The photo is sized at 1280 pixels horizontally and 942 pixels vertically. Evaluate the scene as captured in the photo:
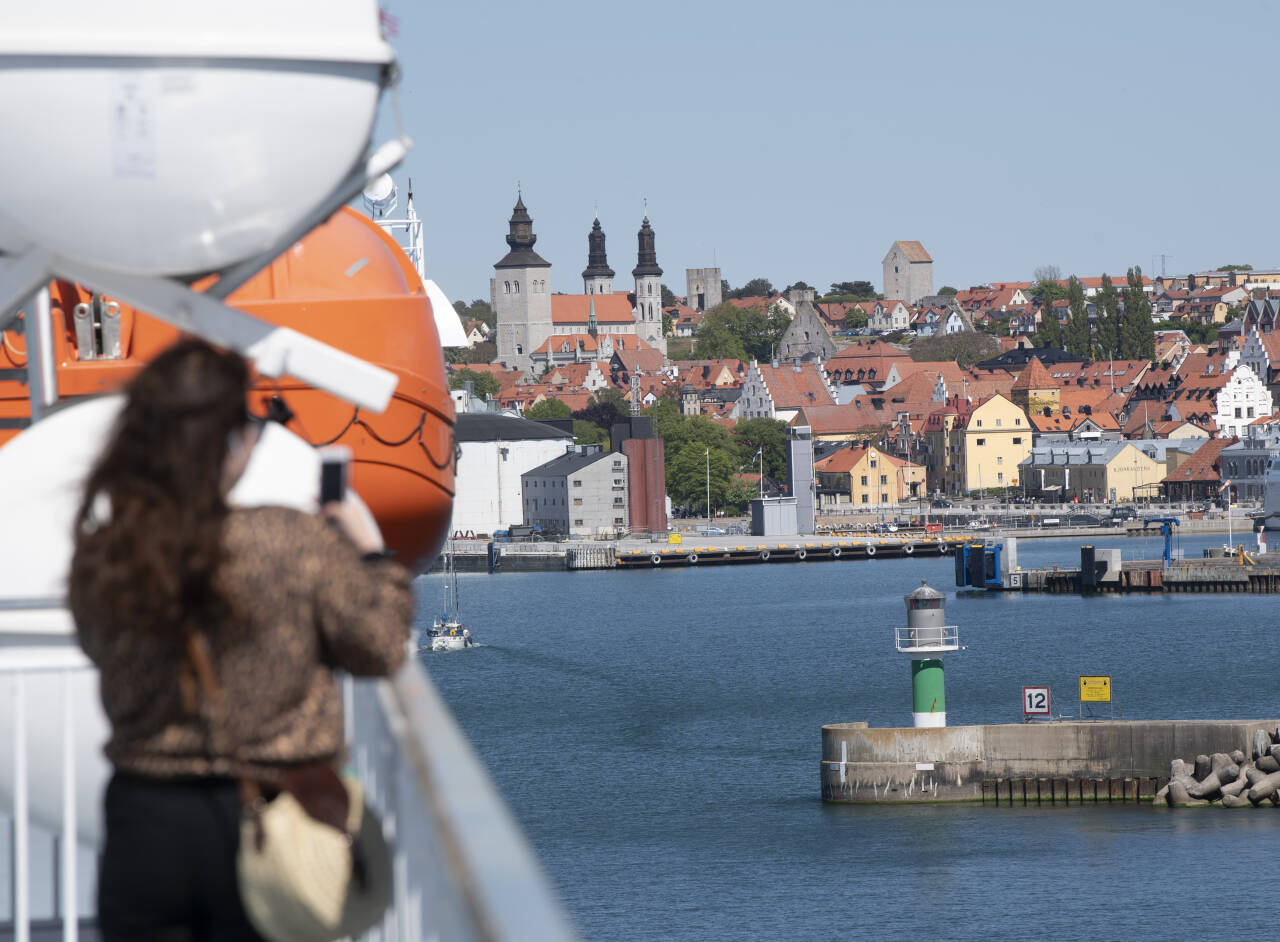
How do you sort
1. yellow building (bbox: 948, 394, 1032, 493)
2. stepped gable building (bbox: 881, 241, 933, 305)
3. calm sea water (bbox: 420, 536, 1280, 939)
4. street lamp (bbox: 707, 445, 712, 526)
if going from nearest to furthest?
calm sea water (bbox: 420, 536, 1280, 939) < street lamp (bbox: 707, 445, 712, 526) < yellow building (bbox: 948, 394, 1032, 493) < stepped gable building (bbox: 881, 241, 933, 305)

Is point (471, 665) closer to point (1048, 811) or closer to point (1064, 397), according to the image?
point (1048, 811)

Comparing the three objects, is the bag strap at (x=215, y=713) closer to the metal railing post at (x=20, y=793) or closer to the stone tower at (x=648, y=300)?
the metal railing post at (x=20, y=793)

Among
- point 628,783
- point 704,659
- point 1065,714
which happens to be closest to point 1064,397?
point 704,659

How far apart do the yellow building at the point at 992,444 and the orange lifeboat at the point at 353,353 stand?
10989 cm

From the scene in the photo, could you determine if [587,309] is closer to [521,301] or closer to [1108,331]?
[521,301]

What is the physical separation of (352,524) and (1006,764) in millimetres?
27315

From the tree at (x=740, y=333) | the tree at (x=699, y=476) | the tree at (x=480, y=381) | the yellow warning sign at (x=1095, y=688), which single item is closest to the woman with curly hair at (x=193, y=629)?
the yellow warning sign at (x=1095, y=688)

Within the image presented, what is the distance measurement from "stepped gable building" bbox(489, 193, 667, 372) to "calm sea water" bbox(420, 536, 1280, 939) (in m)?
98.9

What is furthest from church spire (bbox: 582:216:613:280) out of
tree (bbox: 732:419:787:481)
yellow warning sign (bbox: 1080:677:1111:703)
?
yellow warning sign (bbox: 1080:677:1111:703)

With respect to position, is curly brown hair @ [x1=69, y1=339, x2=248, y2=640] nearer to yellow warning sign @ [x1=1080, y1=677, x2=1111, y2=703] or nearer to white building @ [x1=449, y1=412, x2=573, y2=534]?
yellow warning sign @ [x1=1080, y1=677, x2=1111, y2=703]

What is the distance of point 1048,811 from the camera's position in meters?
28.1

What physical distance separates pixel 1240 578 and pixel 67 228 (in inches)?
2681

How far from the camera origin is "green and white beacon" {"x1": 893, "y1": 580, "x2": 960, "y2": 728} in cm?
2769

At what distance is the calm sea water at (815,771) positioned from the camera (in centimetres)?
2325
